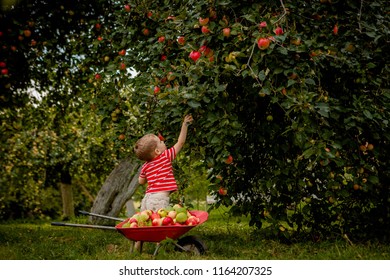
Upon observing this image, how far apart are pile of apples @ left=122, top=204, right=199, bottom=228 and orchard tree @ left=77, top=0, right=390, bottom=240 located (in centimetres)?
51

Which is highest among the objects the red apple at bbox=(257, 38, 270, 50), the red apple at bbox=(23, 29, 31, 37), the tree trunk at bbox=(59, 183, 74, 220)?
the red apple at bbox=(23, 29, 31, 37)

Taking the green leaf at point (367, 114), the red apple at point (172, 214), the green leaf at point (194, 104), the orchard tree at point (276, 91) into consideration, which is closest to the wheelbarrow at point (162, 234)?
the red apple at point (172, 214)

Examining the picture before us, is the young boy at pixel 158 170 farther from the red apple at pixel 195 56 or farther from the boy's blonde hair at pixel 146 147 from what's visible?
the red apple at pixel 195 56

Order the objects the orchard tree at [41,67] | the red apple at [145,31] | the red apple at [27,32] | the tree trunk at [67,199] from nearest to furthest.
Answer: the red apple at [145,31] < the red apple at [27,32] < the orchard tree at [41,67] < the tree trunk at [67,199]

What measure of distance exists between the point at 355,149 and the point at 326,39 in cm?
115

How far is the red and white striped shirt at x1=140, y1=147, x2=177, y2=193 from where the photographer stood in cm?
417

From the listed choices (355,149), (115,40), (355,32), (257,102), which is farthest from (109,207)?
(355,32)

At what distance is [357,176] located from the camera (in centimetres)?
441

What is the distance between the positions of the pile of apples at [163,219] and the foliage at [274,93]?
0.57 metres

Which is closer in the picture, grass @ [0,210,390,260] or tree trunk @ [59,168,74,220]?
grass @ [0,210,390,260]

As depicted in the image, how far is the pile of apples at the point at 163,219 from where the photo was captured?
3727 mm

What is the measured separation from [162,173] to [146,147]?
272 millimetres

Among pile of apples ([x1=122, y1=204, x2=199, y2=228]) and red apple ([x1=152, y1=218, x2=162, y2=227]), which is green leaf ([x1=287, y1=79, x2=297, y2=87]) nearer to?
pile of apples ([x1=122, y1=204, x2=199, y2=228])

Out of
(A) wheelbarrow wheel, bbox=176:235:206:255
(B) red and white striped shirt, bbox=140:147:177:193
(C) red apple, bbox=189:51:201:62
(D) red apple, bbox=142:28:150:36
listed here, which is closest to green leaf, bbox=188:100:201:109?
(C) red apple, bbox=189:51:201:62
